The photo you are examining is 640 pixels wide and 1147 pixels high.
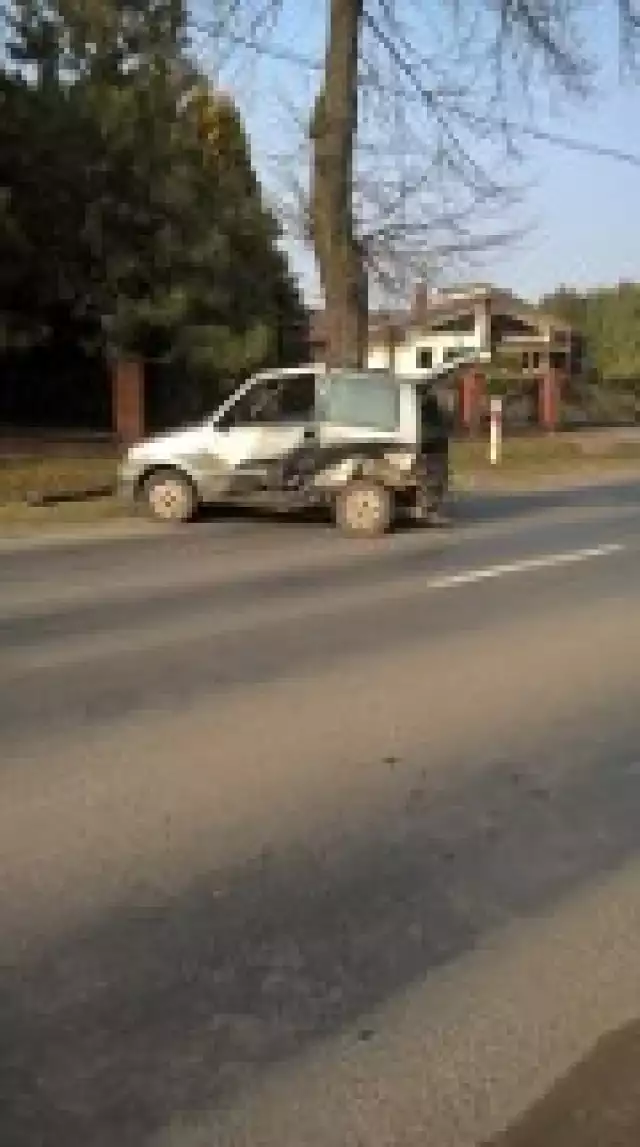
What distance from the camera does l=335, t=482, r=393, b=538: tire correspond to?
58.6 feet

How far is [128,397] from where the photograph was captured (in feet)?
99.8

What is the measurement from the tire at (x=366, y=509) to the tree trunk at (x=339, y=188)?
6.23m

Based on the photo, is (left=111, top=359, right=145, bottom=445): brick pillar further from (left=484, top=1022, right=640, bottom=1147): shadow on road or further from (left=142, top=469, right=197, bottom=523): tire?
(left=484, top=1022, right=640, bottom=1147): shadow on road

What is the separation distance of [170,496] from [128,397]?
12094 mm

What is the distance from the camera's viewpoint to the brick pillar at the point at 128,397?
3025 centimetres

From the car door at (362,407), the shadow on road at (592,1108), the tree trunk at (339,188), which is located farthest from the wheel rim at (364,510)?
the shadow on road at (592,1108)

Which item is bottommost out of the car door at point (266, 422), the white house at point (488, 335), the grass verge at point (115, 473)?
the grass verge at point (115, 473)

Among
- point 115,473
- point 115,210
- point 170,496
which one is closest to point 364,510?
point 170,496

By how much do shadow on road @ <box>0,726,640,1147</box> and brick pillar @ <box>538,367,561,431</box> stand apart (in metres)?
41.5

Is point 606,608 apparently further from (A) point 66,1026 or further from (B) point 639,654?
(A) point 66,1026

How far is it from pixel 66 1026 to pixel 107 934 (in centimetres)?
67

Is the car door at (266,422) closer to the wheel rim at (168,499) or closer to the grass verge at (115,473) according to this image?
the wheel rim at (168,499)

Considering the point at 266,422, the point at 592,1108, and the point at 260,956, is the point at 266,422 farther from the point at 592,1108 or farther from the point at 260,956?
the point at 592,1108

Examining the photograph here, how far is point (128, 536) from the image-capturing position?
17.7 metres
